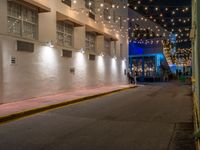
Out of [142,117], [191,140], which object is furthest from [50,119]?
[191,140]

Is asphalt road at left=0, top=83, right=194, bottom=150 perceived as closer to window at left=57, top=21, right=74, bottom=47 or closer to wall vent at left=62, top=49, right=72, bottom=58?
wall vent at left=62, top=49, right=72, bottom=58

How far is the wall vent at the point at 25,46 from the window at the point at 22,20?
2.09 ft

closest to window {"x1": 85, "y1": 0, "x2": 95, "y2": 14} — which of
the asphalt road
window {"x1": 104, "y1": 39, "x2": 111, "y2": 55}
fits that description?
window {"x1": 104, "y1": 39, "x2": 111, "y2": 55}

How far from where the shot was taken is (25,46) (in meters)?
16.8

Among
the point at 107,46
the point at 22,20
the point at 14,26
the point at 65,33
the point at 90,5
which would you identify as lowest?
the point at 14,26

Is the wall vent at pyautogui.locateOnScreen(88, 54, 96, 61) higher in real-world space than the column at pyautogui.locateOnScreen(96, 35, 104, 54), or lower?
lower

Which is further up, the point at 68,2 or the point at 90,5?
the point at 90,5

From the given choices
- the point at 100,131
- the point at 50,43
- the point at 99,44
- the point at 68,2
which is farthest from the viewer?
the point at 99,44

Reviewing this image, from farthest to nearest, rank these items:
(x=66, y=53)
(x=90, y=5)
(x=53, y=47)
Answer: (x=90, y=5), (x=66, y=53), (x=53, y=47)

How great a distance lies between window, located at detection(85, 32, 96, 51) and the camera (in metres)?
27.8

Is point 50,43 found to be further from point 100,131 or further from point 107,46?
point 107,46

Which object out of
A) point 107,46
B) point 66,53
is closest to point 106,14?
point 107,46

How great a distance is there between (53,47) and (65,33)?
317 centimetres

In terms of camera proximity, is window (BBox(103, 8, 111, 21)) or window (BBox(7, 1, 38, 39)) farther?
window (BBox(103, 8, 111, 21))
